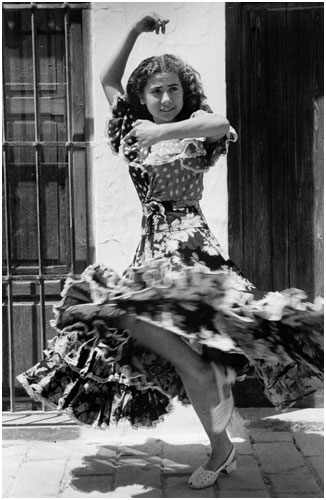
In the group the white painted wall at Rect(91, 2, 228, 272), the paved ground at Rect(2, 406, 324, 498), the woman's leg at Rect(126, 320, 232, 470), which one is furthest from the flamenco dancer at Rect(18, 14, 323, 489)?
the white painted wall at Rect(91, 2, 228, 272)

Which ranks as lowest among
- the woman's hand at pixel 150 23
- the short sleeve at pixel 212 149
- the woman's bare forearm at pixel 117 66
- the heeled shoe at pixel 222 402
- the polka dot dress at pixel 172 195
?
the heeled shoe at pixel 222 402

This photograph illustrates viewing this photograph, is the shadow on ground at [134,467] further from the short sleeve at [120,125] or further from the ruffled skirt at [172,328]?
the short sleeve at [120,125]

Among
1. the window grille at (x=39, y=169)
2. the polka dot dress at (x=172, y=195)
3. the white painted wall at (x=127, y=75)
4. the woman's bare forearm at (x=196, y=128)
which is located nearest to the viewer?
the woman's bare forearm at (x=196, y=128)

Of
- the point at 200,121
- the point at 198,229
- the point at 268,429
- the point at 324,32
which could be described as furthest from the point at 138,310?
the point at 324,32

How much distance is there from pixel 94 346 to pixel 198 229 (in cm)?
68

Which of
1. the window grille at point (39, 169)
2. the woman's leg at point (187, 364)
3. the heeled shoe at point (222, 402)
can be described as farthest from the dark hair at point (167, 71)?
the heeled shoe at point (222, 402)

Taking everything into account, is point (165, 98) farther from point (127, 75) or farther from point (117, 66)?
point (127, 75)

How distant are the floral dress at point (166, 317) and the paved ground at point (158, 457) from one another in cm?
29

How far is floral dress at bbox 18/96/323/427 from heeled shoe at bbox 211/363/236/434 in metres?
0.07

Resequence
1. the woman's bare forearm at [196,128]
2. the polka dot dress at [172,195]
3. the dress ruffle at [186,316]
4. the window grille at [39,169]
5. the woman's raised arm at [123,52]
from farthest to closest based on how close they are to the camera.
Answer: the window grille at [39,169]
the woman's raised arm at [123,52]
the polka dot dress at [172,195]
the woman's bare forearm at [196,128]
the dress ruffle at [186,316]

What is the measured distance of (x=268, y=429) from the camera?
4.51 metres

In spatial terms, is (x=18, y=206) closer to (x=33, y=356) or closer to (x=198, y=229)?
(x=33, y=356)

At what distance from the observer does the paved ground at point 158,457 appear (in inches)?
Answer: 142

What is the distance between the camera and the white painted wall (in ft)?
14.3
